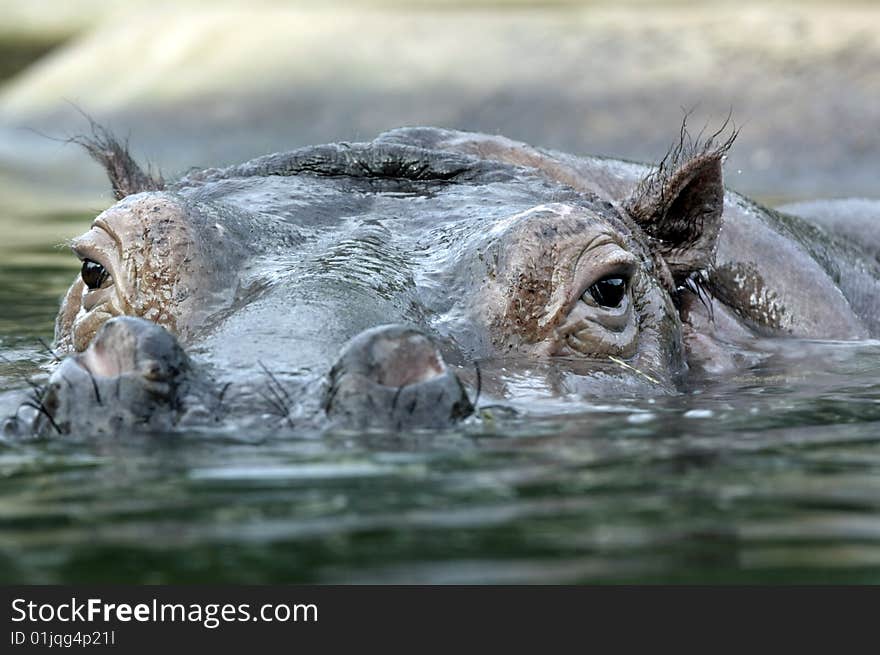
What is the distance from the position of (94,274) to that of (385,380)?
2.04 metres

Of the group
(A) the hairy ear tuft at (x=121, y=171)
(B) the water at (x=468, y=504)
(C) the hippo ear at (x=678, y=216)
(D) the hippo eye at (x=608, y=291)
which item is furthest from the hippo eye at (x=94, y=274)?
(C) the hippo ear at (x=678, y=216)

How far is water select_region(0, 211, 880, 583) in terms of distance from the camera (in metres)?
3.79

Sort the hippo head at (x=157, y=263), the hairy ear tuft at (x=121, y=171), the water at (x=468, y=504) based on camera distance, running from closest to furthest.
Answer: the water at (x=468, y=504) → the hippo head at (x=157, y=263) → the hairy ear tuft at (x=121, y=171)

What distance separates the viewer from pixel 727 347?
7582 mm

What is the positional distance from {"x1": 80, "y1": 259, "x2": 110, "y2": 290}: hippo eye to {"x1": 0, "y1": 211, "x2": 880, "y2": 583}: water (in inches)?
59.5

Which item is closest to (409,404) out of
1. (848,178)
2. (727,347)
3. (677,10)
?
(727,347)

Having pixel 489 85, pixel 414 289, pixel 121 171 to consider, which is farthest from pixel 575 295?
pixel 489 85

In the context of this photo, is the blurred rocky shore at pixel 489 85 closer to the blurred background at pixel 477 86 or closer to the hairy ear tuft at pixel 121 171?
the blurred background at pixel 477 86

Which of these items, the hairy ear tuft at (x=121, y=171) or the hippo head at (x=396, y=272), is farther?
the hairy ear tuft at (x=121, y=171)

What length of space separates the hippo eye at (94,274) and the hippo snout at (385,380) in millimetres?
1878

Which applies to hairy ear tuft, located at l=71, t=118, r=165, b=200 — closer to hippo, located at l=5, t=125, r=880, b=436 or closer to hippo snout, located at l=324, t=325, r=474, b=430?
hippo, located at l=5, t=125, r=880, b=436

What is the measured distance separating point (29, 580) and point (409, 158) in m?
3.89

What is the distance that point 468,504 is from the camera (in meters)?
4.30

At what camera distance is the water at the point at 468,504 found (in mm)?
3785
